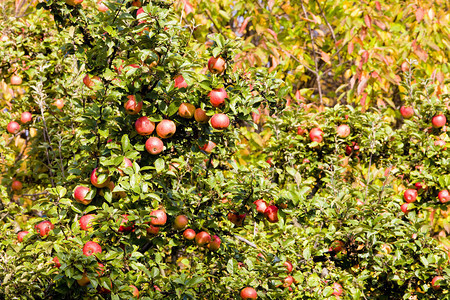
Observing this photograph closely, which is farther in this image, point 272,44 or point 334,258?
point 272,44

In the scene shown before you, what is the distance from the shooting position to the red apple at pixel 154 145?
6.97ft

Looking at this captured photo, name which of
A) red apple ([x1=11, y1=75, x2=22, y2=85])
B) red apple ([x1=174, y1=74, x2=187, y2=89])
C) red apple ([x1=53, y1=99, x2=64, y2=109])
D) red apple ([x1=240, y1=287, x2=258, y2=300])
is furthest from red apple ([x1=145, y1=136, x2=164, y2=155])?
red apple ([x1=11, y1=75, x2=22, y2=85])

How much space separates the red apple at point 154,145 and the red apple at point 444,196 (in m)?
2.05

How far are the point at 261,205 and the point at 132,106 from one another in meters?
0.83

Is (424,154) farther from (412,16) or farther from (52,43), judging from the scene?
(52,43)

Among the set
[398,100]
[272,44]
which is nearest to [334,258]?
[272,44]

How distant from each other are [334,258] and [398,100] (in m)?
4.35

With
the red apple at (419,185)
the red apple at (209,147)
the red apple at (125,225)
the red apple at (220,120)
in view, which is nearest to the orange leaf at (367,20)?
the red apple at (419,185)

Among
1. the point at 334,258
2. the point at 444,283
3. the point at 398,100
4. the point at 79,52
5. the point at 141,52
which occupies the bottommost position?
the point at 398,100

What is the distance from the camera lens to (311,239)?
273 cm

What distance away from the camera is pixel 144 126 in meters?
2.09

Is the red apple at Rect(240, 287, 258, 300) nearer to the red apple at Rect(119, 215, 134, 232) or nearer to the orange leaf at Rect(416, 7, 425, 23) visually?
the red apple at Rect(119, 215, 134, 232)

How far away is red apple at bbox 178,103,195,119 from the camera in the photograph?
211 centimetres

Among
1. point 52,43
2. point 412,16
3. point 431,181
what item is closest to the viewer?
point 431,181
